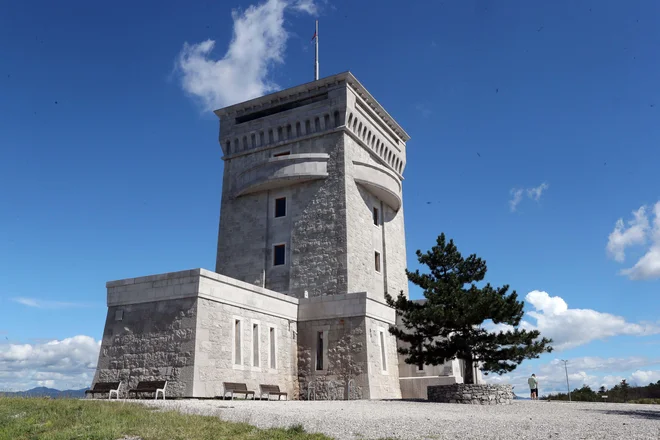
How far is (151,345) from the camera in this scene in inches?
883

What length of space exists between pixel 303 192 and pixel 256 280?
5.73m

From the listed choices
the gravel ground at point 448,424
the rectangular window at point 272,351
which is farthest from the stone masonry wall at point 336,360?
the gravel ground at point 448,424

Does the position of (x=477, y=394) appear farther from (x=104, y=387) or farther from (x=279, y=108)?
(x=279, y=108)

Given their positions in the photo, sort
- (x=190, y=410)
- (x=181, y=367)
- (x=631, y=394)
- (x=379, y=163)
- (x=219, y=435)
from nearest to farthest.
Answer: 1. (x=219, y=435)
2. (x=190, y=410)
3. (x=181, y=367)
4. (x=631, y=394)
5. (x=379, y=163)

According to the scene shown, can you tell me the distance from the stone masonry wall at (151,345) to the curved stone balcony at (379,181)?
1450 cm

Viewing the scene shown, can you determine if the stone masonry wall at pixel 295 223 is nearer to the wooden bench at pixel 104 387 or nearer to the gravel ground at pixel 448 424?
the wooden bench at pixel 104 387

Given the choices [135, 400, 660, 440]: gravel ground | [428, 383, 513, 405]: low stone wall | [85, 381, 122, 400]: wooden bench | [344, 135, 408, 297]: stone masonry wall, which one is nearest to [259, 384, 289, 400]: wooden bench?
[85, 381, 122, 400]: wooden bench

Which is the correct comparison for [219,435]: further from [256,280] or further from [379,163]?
[379,163]

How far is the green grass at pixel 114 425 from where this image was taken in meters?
→ 10.8

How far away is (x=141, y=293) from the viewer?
76.8 ft

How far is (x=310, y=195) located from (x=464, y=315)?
1406cm

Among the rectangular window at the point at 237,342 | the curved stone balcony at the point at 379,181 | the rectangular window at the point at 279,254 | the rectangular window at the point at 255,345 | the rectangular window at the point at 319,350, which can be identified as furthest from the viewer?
the curved stone balcony at the point at 379,181

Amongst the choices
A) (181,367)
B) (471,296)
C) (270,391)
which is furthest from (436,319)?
(181,367)

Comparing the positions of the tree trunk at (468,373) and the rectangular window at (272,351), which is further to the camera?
the rectangular window at (272,351)
